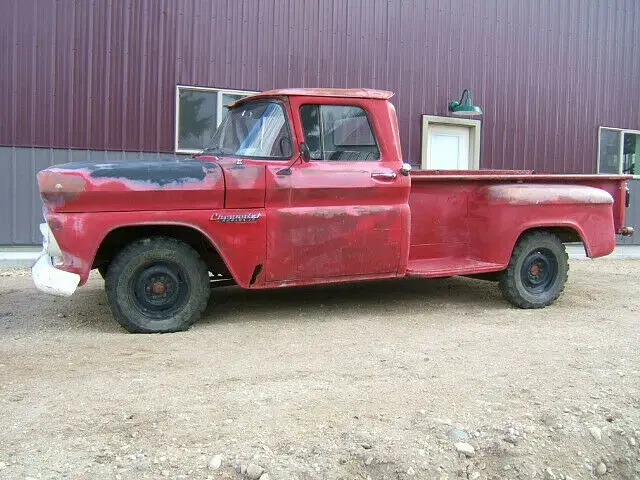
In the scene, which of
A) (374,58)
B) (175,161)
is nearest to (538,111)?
(374,58)

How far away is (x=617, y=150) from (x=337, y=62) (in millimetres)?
6547

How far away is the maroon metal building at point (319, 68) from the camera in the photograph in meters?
9.34

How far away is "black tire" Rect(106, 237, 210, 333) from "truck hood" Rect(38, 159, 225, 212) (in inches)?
13.8

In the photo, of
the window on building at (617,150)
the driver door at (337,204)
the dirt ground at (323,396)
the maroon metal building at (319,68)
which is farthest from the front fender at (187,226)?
the window on building at (617,150)

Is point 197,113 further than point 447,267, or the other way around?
point 197,113

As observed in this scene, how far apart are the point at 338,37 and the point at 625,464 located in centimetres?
904

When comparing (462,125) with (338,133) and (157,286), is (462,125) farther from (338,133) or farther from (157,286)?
(157,286)

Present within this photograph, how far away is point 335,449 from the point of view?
2986mm

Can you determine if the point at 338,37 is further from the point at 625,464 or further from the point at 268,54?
the point at 625,464

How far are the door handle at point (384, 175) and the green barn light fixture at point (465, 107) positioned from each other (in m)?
6.51

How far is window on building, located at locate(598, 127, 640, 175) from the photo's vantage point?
43.6ft

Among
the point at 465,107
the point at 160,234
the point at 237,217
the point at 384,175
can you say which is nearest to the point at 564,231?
the point at 384,175

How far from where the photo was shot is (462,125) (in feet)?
39.5

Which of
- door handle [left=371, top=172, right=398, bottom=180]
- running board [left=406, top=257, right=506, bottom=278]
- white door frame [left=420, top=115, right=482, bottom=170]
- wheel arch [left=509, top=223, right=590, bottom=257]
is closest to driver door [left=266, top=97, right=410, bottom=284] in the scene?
door handle [left=371, top=172, right=398, bottom=180]
